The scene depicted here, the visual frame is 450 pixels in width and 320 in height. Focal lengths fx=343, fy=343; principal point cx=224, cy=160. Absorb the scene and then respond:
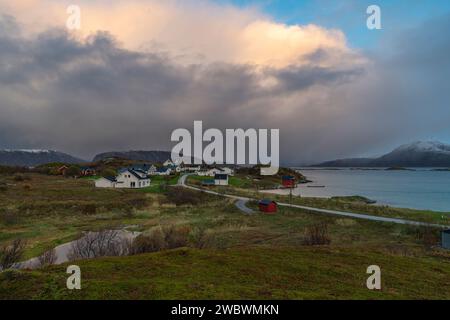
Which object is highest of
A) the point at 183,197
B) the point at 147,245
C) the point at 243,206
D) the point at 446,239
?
the point at 147,245

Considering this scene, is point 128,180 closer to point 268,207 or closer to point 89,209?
Result: point 89,209

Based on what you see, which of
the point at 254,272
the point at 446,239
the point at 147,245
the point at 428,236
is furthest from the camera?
the point at 428,236

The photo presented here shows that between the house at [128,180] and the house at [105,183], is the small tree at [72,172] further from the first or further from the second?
the house at [128,180]

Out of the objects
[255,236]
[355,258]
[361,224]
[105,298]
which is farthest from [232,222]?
[105,298]

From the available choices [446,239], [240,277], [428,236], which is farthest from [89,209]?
[446,239]

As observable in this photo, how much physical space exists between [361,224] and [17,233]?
3446cm

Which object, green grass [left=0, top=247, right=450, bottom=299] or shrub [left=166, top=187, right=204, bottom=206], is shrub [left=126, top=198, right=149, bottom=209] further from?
green grass [left=0, top=247, right=450, bottom=299]

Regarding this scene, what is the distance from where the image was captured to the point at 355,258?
1627 cm

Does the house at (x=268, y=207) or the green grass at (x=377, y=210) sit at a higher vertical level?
the house at (x=268, y=207)

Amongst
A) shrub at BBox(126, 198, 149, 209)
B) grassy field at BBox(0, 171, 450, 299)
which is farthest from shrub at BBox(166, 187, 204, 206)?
grassy field at BBox(0, 171, 450, 299)

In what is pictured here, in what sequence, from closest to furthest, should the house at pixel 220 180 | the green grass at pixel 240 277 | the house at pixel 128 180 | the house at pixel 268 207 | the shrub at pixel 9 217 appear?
the green grass at pixel 240 277, the shrub at pixel 9 217, the house at pixel 268 207, the house at pixel 128 180, the house at pixel 220 180

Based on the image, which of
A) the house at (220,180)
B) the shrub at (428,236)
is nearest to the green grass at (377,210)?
the shrub at (428,236)

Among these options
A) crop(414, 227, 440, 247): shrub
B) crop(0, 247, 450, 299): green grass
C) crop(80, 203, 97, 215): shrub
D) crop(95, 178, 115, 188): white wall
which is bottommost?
crop(80, 203, 97, 215): shrub

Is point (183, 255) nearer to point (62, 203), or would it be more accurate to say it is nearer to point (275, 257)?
point (275, 257)
